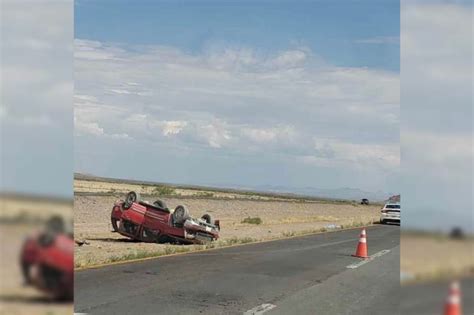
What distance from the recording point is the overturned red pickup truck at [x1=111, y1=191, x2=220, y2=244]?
882 centimetres

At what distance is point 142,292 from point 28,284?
197 inches

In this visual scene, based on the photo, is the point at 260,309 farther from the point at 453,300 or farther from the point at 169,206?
the point at 169,206

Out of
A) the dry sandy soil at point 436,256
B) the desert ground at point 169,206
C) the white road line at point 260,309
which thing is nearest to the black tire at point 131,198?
the desert ground at point 169,206

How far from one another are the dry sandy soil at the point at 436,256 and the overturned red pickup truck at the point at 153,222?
615 cm

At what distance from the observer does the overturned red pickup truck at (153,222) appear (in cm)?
882

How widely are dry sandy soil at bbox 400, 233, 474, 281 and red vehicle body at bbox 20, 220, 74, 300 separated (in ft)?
4.83

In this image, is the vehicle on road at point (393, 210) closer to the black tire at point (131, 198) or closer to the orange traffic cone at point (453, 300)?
the orange traffic cone at point (453, 300)

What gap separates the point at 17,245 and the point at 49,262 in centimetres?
18

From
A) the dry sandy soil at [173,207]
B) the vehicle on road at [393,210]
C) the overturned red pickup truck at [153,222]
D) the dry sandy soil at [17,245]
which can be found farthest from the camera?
the overturned red pickup truck at [153,222]

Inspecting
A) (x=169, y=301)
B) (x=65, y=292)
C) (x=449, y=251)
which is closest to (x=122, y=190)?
(x=169, y=301)

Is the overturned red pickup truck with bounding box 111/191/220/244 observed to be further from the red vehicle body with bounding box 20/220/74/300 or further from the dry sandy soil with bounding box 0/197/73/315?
the dry sandy soil with bounding box 0/197/73/315

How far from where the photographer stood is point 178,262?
34.5ft

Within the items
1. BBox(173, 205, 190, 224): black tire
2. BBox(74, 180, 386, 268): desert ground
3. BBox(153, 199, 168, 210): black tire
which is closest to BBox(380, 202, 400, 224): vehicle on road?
BBox(74, 180, 386, 268): desert ground

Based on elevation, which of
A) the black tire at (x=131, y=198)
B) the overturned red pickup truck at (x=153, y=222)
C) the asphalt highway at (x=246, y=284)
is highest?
the black tire at (x=131, y=198)
